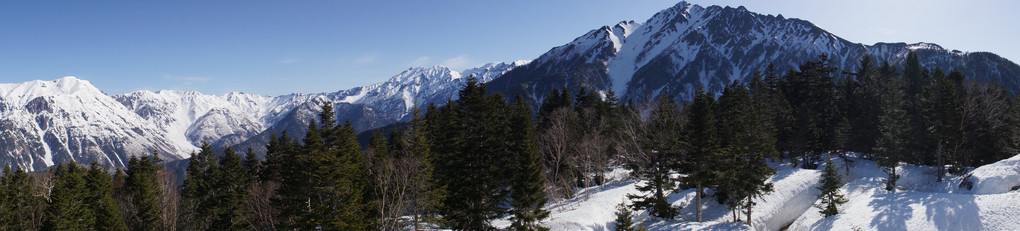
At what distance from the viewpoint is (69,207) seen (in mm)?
38656

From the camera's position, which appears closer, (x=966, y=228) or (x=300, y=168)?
(x=300, y=168)

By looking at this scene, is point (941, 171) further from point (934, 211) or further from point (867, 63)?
point (867, 63)

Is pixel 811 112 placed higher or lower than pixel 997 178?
higher

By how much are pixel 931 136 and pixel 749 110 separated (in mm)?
16896

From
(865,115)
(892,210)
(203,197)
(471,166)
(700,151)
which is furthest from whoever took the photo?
(865,115)

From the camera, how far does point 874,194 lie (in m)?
42.9

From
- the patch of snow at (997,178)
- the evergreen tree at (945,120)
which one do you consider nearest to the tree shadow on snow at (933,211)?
the patch of snow at (997,178)

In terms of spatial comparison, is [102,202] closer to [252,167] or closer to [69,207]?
[69,207]

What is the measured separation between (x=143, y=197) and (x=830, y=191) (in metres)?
68.1

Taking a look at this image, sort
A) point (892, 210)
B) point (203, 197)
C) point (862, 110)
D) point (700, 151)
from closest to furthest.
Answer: point (892, 210), point (700, 151), point (203, 197), point (862, 110)

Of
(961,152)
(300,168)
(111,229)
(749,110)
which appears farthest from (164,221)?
(961,152)

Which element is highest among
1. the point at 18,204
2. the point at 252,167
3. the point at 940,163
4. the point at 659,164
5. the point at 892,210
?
the point at 252,167

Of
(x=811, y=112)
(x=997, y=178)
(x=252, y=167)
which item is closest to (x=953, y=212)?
(x=997, y=178)

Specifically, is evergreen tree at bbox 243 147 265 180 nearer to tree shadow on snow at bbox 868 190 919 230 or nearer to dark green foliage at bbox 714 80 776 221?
dark green foliage at bbox 714 80 776 221
